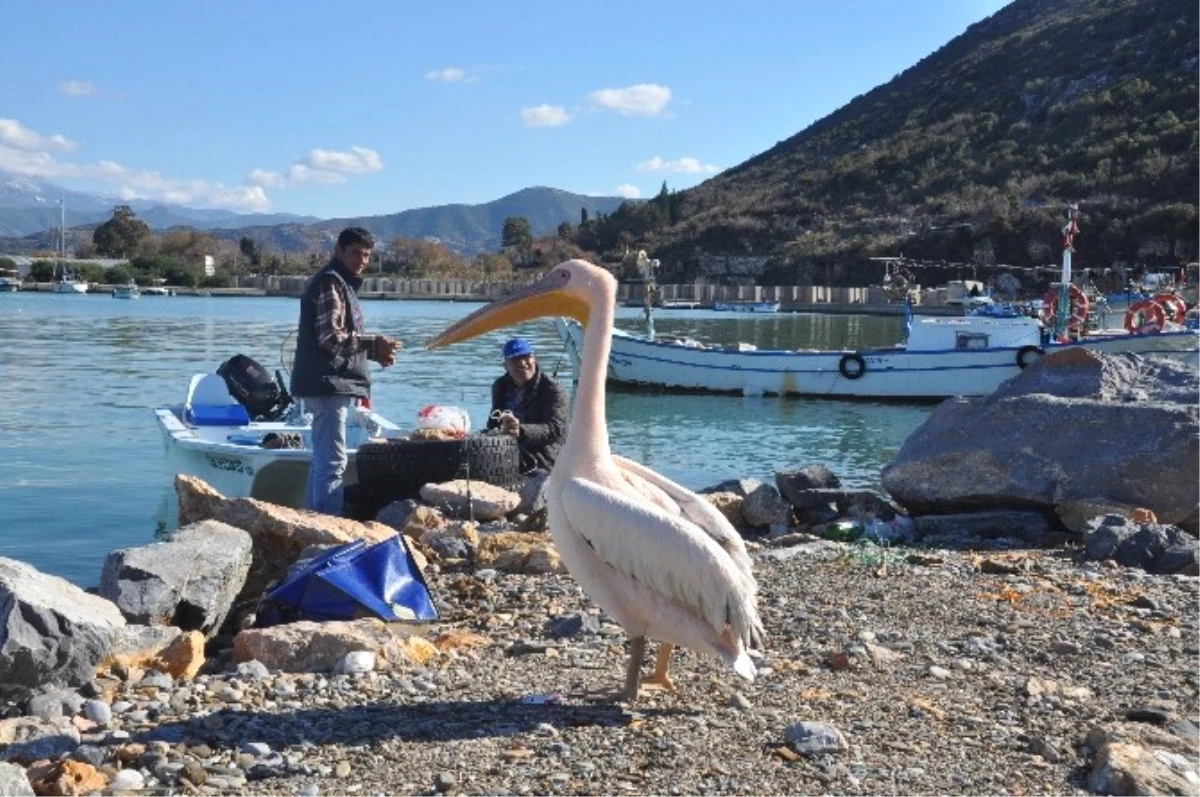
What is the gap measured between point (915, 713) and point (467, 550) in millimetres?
3997

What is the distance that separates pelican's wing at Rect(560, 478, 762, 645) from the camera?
16.2ft

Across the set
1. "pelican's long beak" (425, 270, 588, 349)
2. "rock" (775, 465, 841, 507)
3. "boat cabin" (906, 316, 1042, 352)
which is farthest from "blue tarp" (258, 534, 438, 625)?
"boat cabin" (906, 316, 1042, 352)

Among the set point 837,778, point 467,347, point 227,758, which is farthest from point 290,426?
point 467,347

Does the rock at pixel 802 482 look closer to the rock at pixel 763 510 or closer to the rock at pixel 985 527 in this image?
the rock at pixel 763 510

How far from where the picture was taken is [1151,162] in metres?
72.2

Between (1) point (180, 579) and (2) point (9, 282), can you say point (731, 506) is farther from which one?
(2) point (9, 282)

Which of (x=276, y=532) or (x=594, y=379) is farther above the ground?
(x=594, y=379)

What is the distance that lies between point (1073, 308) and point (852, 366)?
8.04 m

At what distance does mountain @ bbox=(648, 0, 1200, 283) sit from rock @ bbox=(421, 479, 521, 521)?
186 feet

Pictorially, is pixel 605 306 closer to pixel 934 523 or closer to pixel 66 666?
pixel 66 666

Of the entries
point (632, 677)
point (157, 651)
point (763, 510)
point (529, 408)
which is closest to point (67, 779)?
point (157, 651)

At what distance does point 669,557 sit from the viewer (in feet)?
16.2

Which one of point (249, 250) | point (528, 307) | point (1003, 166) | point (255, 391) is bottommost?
point (255, 391)

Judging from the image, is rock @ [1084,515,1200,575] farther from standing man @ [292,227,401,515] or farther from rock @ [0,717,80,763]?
rock @ [0,717,80,763]
